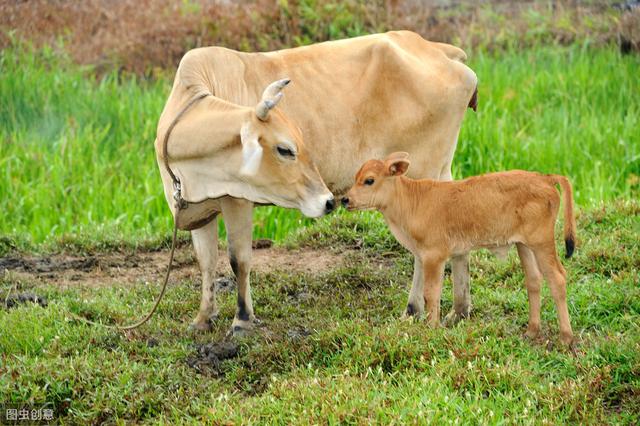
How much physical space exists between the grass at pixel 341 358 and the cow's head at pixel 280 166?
73 centimetres

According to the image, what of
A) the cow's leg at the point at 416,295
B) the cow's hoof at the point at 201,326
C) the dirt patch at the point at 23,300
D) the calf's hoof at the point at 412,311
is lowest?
the dirt patch at the point at 23,300

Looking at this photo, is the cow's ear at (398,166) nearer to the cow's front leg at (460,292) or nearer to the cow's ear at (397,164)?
the cow's ear at (397,164)

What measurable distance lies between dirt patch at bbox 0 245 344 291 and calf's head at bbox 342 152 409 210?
1581 millimetres

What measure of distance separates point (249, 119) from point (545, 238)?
Result: 5.53 feet

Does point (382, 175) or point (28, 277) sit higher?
point (382, 175)

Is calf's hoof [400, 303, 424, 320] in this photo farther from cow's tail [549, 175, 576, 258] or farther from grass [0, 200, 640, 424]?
cow's tail [549, 175, 576, 258]

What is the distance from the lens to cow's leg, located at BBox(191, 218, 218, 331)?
6582mm

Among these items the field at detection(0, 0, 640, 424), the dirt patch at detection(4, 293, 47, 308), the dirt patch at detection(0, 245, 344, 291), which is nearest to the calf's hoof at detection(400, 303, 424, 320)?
the field at detection(0, 0, 640, 424)

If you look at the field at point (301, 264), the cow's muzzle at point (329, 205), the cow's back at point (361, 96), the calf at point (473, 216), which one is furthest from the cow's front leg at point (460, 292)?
the cow's muzzle at point (329, 205)

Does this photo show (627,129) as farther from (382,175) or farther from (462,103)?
(382,175)

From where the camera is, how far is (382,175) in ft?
20.2

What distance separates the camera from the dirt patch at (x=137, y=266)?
762 cm

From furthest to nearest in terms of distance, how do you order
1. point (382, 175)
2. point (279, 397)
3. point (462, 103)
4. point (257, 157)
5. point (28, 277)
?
point (28, 277)
point (462, 103)
point (382, 175)
point (257, 157)
point (279, 397)

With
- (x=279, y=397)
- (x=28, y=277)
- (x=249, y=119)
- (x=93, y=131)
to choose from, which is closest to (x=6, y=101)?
(x=93, y=131)
